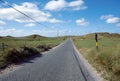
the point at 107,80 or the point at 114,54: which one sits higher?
the point at 114,54

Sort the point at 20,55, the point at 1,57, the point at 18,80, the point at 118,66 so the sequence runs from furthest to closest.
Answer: the point at 20,55 → the point at 1,57 → the point at 118,66 → the point at 18,80

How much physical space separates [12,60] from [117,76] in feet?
32.1

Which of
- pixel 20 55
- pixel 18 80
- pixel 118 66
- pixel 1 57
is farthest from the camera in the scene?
pixel 20 55

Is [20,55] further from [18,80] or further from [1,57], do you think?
[18,80]

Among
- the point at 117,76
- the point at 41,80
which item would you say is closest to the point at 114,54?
the point at 117,76

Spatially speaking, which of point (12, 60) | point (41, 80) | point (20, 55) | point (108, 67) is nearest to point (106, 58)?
point (108, 67)

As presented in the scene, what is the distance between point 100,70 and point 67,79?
351 centimetres

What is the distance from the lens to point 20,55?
65.5 ft

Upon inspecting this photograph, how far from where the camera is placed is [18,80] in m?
9.55

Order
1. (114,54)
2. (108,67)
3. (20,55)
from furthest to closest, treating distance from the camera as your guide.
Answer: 1. (20,55)
2. (114,54)
3. (108,67)

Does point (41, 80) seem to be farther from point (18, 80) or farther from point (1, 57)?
point (1, 57)

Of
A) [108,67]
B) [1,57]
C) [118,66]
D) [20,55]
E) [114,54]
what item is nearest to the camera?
[118,66]

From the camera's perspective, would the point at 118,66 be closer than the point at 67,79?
No

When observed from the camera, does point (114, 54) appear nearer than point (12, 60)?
Yes
